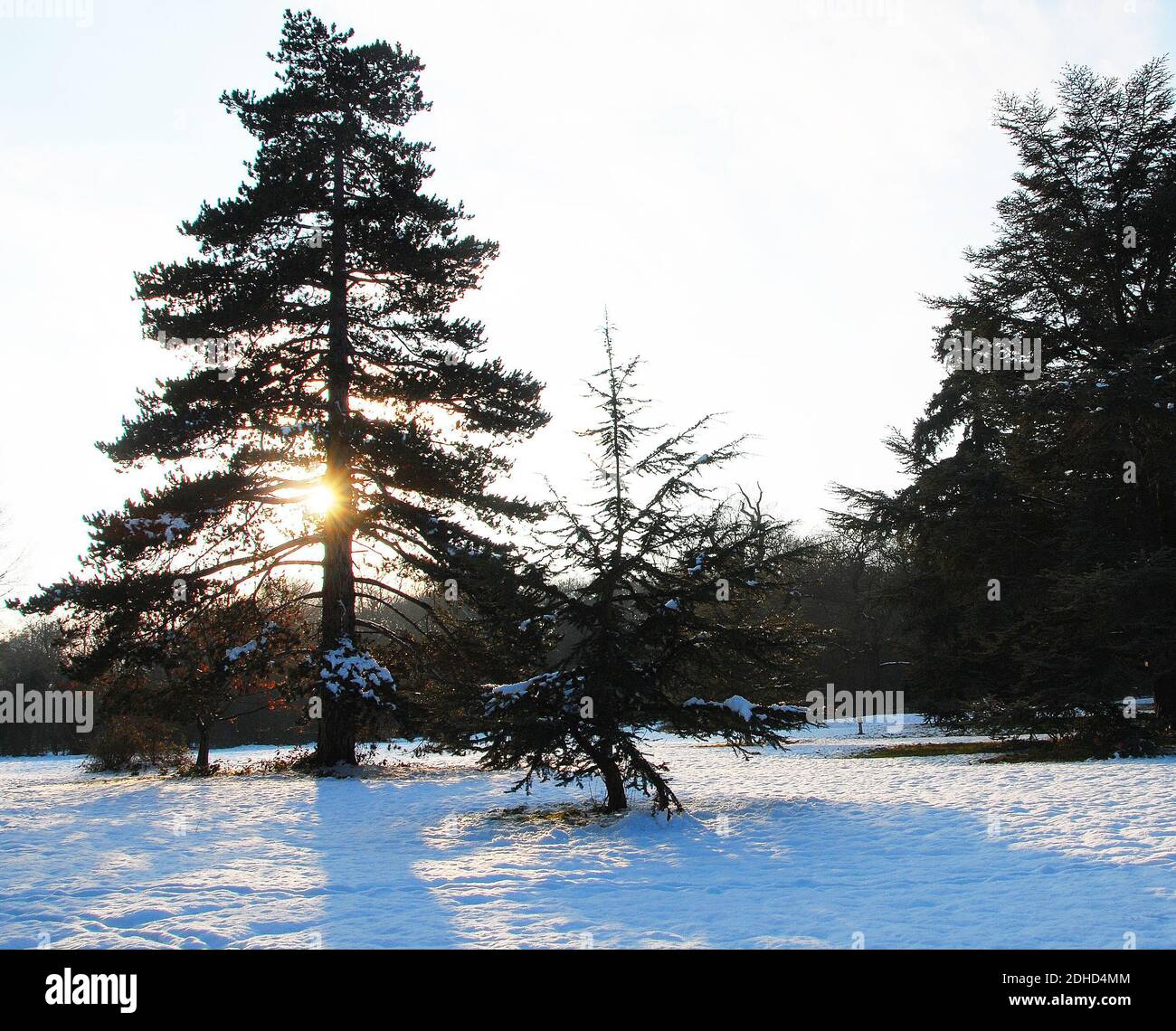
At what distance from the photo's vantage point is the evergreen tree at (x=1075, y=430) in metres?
16.4

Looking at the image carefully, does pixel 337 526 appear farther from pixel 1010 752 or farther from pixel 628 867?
pixel 1010 752

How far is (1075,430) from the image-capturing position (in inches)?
676

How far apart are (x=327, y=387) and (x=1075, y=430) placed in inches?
596

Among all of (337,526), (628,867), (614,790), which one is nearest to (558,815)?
(614,790)

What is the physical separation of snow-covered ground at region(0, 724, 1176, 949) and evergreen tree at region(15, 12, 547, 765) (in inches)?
182

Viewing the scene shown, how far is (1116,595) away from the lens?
611 inches

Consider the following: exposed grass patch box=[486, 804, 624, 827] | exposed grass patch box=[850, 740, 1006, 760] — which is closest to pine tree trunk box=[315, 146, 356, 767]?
exposed grass patch box=[486, 804, 624, 827]

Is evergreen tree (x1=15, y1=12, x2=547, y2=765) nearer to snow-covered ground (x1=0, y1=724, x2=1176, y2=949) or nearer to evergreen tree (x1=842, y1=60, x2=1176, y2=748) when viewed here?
snow-covered ground (x1=0, y1=724, x2=1176, y2=949)

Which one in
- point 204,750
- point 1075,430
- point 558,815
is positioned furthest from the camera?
point 204,750

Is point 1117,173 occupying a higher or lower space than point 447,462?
higher

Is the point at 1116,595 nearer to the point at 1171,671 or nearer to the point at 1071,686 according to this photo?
the point at 1071,686
